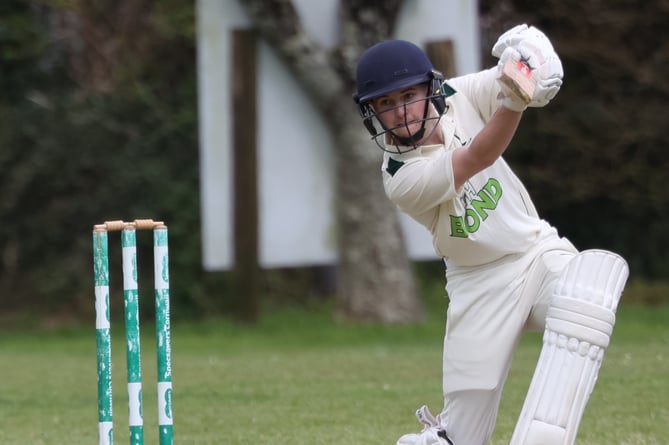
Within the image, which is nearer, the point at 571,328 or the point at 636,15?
the point at 571,328

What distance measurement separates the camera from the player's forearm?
394cm

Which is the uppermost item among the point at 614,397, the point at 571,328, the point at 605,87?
the point at 605,87

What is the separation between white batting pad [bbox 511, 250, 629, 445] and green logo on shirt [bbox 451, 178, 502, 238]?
1.64 feet

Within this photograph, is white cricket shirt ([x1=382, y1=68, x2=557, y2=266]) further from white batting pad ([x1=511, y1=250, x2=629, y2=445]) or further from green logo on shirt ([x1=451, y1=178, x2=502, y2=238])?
white batting pad ([x1=511, y1=250, x2=629, y2=445])

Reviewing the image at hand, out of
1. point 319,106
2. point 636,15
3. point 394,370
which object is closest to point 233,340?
point 319,106

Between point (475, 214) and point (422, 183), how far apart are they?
26 centimetres

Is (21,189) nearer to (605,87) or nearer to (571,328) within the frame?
(605,87)

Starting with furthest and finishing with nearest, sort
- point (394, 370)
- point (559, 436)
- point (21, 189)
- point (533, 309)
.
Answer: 1. point (21, 189)
2. point (394, 370)
3. point (533, 309)
4. point (559, 436)

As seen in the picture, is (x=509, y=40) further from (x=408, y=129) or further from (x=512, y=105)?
(x=408, y=129)

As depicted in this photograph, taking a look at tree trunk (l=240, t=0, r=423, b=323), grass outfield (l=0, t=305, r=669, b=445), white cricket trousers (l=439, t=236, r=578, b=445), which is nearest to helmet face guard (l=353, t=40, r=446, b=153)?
white cricket trousers (l=439, t=236, r=578, b=445)

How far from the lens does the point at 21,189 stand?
13.5 meters

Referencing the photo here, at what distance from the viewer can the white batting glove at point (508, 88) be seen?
3842 mm

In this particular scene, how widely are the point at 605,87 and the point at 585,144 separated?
2.10ft

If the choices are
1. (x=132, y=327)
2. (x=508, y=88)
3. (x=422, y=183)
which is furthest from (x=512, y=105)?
(x=132, y=327)
